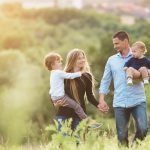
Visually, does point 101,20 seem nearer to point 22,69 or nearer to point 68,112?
point 22,69

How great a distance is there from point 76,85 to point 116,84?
54 centimetres

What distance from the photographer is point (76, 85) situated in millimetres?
6742

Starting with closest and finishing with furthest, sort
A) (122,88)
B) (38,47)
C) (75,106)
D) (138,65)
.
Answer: (75,106)
(138,65)
(122,88)
(38,47)

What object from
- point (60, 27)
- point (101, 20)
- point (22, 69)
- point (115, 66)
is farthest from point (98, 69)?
point (101, 20)

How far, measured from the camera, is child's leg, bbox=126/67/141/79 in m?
6.78

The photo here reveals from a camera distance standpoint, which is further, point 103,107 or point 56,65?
point 103,107

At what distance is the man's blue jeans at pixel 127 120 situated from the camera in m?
7.00

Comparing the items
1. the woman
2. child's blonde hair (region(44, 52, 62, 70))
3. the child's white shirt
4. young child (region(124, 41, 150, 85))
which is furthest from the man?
child's blonde hair (region(44, 52, 62, 70))

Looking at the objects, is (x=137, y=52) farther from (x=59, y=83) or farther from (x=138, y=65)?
(x=59, y=83)

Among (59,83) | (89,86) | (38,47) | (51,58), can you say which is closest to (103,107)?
(89,86)

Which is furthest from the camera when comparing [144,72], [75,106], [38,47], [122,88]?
[38,47]

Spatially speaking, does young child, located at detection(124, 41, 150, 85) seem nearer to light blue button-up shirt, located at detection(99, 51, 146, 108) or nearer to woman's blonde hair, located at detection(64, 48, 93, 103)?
light blue button-up shirt, located at detection(99, 51, 146, 108)

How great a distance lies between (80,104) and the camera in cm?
679

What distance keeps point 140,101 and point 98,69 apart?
2149cm
